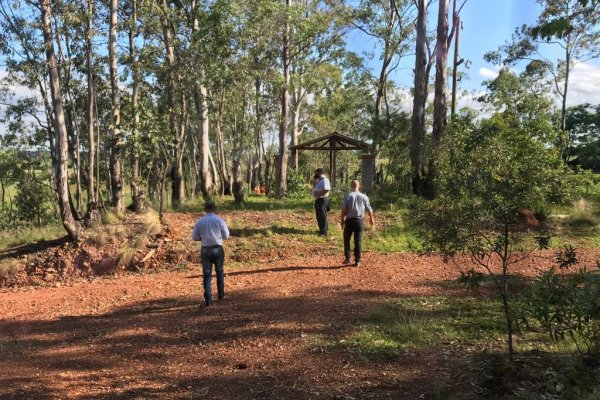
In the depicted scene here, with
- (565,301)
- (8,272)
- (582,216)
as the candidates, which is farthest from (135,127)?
(582,216)

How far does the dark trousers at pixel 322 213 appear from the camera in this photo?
12240 millimetres

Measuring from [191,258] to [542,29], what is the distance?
31.0 ft

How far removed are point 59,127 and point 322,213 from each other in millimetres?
6686

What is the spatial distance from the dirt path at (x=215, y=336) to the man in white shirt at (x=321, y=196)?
1711 millimetres

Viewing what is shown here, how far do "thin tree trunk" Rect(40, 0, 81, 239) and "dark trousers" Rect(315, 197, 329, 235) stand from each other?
234 inches

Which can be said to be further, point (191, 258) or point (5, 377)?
point (191, 258)

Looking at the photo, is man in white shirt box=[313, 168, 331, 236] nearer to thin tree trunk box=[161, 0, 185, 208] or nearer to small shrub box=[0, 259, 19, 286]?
thin tree trunk box=[161, 0, 185, 208]

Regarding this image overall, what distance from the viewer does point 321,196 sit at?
12047mm

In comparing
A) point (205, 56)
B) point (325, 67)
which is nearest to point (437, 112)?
point (205, 56)

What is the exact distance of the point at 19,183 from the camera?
31.9 metres

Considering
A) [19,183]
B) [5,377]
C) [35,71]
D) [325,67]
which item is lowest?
[5,377]

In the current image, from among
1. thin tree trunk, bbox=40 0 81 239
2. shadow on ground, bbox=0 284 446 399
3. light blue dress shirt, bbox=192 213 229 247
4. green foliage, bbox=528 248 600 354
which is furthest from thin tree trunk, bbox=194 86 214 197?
green foliage, bbox=528 248 600 354

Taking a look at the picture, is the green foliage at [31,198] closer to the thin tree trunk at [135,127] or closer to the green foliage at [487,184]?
the thin tree trunk at [135,127]

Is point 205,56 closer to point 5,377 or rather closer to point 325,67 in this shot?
point 5,377
